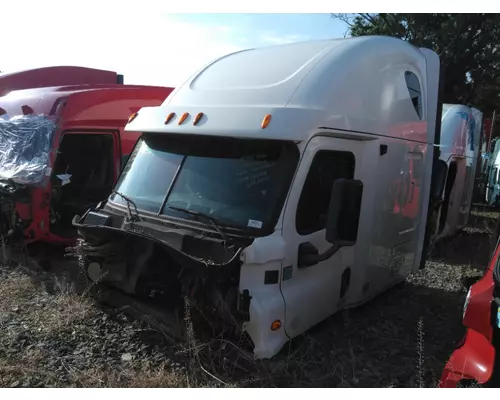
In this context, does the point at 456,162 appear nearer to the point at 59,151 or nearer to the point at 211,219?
the point at 211,219

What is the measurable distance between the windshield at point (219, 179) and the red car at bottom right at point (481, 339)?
153cm

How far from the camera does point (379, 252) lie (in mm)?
5270

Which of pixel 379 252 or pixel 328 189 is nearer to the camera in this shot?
pixel 328 189

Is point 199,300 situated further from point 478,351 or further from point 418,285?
point 418,285

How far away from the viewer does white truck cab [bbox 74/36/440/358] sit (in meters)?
3.89

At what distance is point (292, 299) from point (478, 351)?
1.49 meters

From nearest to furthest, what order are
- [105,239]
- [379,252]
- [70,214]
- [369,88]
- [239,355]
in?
[239,355], [105,239], [369,88], [379,252], [70,214]

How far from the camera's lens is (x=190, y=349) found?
12.7ft

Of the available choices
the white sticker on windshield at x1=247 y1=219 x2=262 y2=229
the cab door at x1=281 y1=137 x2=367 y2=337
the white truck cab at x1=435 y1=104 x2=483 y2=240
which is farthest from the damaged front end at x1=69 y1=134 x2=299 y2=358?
the white truck cab at x1=435 y1=104 x2=483 y2=240

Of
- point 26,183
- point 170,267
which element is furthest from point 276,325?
point 26,183

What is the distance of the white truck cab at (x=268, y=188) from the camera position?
3891 mm

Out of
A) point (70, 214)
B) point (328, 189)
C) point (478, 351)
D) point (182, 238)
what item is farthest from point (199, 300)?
point (70, 214)

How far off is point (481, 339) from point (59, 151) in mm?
6160

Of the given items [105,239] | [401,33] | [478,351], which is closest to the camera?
[478,351]
